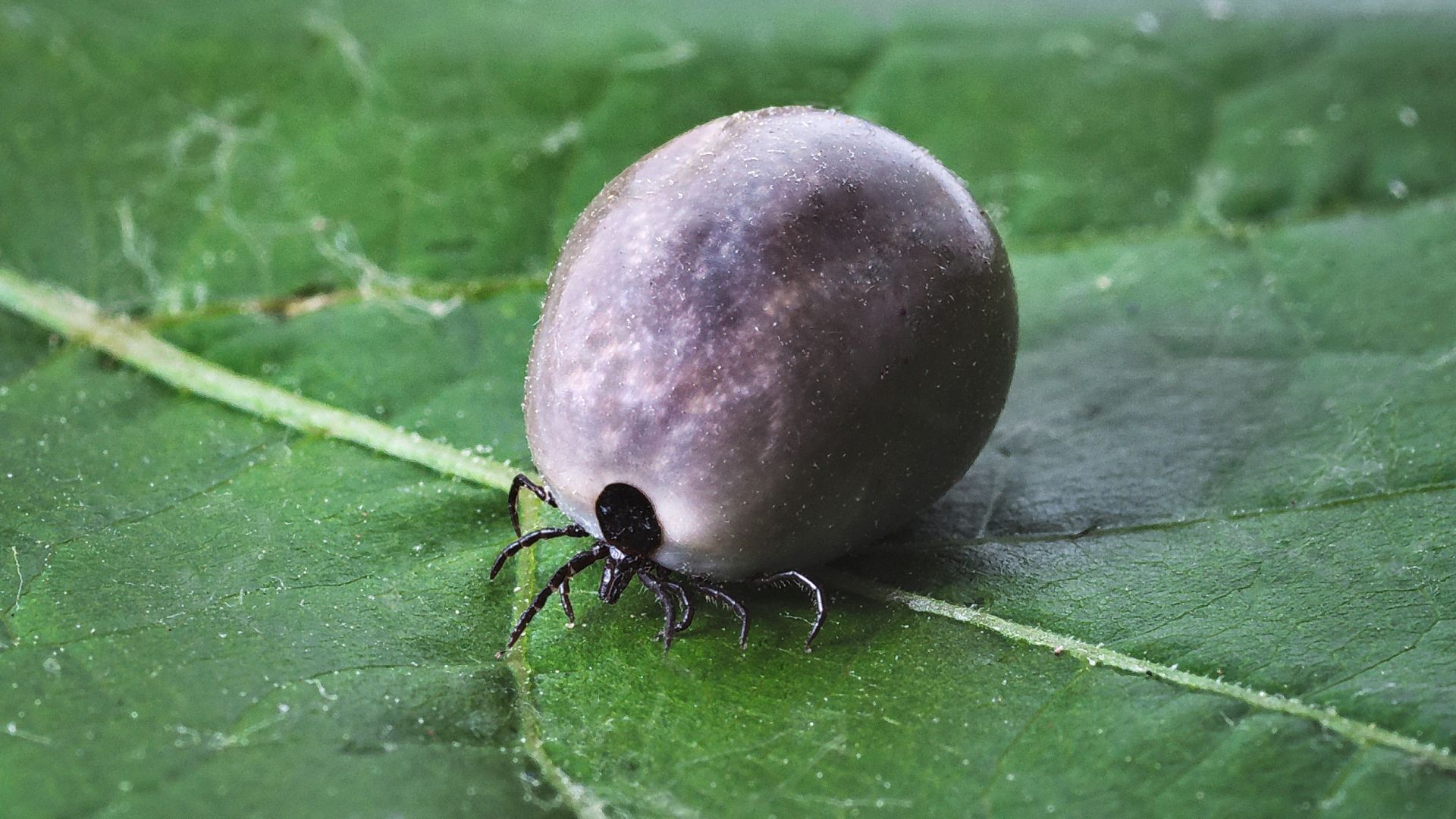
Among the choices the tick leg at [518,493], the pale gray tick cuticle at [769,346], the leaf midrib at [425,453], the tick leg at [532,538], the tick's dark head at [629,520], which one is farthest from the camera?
the tick leg at [518,493]

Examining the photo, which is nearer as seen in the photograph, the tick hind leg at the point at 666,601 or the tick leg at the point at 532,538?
the tick hind leg at the point at 666,601

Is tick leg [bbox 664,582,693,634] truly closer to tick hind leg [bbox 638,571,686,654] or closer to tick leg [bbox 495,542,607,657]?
tick hind leg [bbox 638,571,686,654]

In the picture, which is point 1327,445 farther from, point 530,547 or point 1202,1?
point 1202,1

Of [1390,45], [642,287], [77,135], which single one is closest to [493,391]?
[642,287]

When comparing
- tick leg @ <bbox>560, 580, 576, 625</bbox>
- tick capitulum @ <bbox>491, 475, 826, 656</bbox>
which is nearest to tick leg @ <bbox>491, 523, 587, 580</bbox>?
tick capitulum @ <bbox>491, 475, 826, 656</bbox>

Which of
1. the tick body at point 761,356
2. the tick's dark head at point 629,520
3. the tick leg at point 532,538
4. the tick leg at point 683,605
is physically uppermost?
the tick body at point 761,356

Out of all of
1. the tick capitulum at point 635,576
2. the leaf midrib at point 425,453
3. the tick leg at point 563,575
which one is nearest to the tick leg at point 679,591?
the tick capitulum at point 635,576

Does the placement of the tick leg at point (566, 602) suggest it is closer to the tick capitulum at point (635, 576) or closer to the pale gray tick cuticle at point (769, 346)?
the tick capitulum at point (635, 576)
